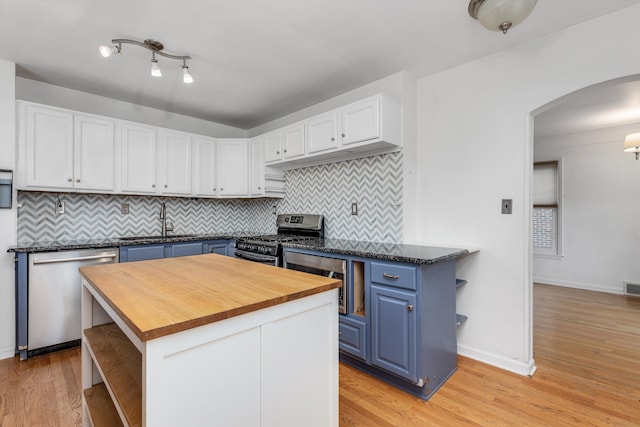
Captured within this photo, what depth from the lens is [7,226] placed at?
2.54 metres

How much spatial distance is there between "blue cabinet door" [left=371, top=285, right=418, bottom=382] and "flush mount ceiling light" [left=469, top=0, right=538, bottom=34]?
5.65 ft

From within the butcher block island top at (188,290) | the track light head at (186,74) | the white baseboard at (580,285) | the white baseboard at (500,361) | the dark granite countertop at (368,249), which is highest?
the track light head at (186,74)

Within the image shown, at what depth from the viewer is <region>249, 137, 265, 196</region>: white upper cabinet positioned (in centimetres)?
385

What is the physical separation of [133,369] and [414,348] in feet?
5.18

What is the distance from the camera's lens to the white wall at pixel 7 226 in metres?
2.51

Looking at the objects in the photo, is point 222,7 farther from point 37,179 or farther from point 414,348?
point 414,348

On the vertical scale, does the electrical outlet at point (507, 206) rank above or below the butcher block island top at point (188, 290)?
above

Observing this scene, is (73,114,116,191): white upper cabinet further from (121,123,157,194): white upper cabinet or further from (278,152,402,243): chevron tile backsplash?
(278,152,402,243): chevron tile backsplash

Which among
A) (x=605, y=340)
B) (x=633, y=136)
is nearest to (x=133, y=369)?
(x=605, y=340)

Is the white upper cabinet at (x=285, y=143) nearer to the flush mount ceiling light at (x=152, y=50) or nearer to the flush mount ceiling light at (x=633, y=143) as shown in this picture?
the flush mount ceiling light at (x=152, y=50)

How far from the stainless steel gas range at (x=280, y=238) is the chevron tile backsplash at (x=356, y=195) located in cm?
11

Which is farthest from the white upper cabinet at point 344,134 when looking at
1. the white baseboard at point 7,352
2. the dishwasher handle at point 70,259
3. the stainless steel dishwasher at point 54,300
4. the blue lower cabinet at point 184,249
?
the white baseboard at point 7,352

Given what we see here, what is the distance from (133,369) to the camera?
4.21ft

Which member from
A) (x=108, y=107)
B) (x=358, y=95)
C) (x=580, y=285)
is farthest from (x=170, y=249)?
(x=580, y=285)
